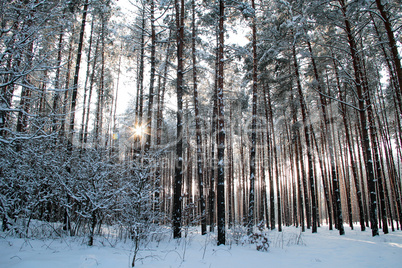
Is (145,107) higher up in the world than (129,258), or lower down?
higher up

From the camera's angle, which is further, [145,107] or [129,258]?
[145,107]

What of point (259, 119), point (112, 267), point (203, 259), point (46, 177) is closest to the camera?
point (112, 267)

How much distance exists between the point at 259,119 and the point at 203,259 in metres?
→ 15.4

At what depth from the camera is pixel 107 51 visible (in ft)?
51.5

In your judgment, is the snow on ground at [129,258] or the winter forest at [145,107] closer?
the snow on ground at [129,258]

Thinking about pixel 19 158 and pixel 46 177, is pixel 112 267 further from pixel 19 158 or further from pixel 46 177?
pixel 19 158

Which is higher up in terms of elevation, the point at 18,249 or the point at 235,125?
the point at 235,125

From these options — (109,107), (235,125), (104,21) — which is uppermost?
(104,21)

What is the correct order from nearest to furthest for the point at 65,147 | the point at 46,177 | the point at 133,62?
the point at 46,177, the point at 65,147, the point at 133,62

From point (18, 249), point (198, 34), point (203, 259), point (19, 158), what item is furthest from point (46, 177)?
point (198, 34)

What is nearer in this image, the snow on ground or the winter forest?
the snow on ground

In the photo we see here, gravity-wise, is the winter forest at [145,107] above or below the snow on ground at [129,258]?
above

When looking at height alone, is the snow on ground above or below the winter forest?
below

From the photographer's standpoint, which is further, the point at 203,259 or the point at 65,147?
the point at 65,147
